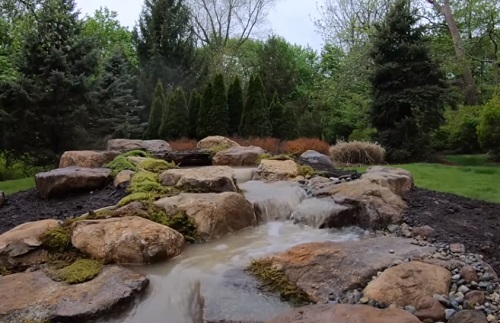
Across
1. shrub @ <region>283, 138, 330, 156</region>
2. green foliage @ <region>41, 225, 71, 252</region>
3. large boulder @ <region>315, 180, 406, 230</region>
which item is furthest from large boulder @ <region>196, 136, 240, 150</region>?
green foliage @ <region>41, 225, 71, 252</region>

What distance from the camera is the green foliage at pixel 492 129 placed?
10625 millimetres

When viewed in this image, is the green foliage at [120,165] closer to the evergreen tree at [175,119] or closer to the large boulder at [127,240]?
the large boulder at [127,240]

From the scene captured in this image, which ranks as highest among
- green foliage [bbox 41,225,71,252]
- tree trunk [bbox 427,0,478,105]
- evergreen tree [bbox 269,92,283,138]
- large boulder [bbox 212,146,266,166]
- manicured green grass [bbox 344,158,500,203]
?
tree trunk [bbox 427,0,478,105]

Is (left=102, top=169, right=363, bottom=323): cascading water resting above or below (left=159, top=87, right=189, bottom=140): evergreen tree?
below

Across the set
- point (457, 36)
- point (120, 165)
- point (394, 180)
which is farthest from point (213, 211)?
point (457, 36)

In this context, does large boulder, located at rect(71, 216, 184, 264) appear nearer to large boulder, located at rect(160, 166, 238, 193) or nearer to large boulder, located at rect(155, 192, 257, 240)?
large boulder, located at rect(155, 192, 257, 240)

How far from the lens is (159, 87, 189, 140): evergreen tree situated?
500 inches

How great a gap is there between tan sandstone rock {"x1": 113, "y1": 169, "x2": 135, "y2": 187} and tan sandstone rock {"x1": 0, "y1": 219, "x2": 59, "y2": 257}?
1.94 metres

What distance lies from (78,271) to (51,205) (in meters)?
2.63

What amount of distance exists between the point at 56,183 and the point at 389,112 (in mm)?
8650

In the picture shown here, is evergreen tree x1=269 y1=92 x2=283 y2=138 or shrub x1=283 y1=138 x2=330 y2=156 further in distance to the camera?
evergreen tree x1=269 y1=92 x2=283 y2=138

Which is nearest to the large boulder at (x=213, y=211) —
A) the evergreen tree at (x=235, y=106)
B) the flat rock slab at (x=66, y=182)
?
the flat rock slab at (x=66, y=182)

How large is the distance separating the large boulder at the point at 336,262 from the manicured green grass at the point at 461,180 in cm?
306

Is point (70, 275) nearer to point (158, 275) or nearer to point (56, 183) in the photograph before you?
point (158, 275)
